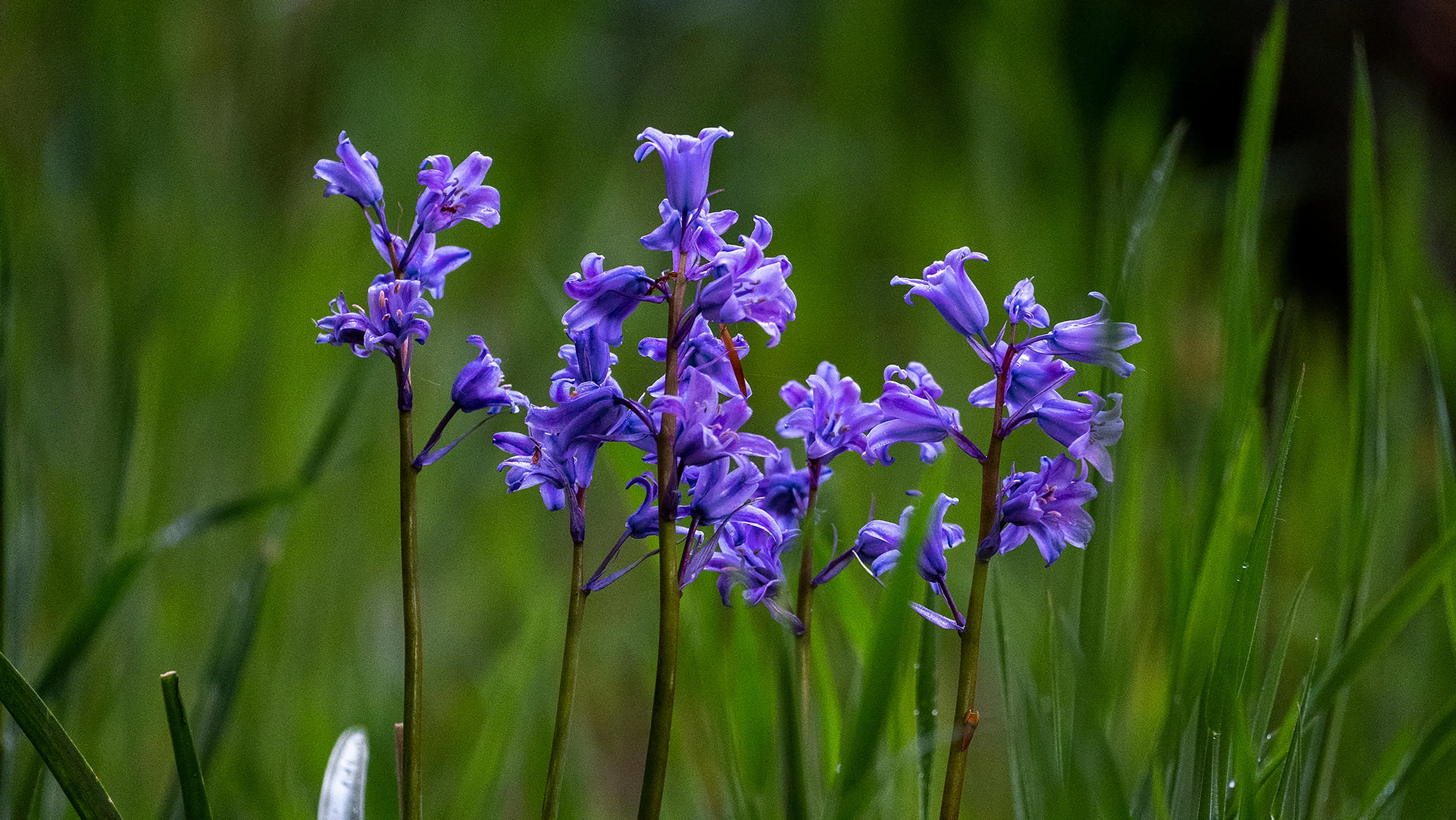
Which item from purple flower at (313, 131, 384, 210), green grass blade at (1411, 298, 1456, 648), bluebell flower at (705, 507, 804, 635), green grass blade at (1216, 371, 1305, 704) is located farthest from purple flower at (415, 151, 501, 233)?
green grass blade at (1411, 298, 1456, 648)

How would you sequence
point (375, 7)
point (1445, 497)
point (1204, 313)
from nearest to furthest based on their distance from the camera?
1. point (1445, 497)
2. point (1204, 313)
3. point (375, 7)

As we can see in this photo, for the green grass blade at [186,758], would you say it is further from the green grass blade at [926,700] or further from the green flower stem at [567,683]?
the green grass blade at [926,700]

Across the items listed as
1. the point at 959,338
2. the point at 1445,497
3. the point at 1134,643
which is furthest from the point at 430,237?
Result: the point at 959,338

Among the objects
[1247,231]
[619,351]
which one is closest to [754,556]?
[1247,231]

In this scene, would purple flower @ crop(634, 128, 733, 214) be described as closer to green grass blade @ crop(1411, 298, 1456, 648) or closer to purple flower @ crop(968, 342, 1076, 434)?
purple flower @ crop(968, 342, 1076, 434)

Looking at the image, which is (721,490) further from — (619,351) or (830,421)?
(619,351)

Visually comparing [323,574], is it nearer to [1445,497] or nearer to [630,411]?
[630,411]
